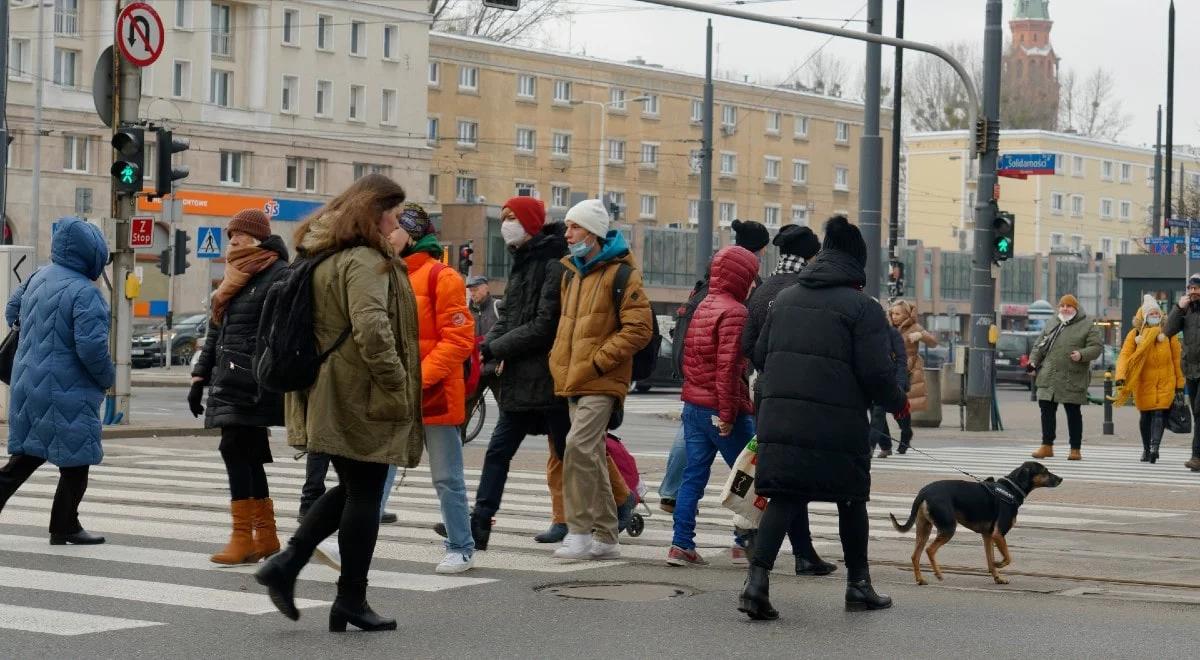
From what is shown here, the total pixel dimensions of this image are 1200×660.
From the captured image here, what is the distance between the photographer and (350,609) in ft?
24.8

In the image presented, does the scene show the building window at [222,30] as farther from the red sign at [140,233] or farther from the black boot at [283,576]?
the black boot at [283,576]

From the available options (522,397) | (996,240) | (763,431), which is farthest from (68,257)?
(996,240)

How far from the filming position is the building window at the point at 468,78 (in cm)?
8262

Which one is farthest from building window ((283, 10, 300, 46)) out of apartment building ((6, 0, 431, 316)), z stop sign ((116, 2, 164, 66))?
z stop sign ((116, 2, 164, 66))

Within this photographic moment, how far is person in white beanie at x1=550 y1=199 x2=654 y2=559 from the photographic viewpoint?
9.82 meters

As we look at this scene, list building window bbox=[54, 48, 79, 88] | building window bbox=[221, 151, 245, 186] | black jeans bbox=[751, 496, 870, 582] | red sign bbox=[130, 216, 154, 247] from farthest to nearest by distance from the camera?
building window bbox=[221, 151, 245, 186] → building window bbox=[54, 48, 79, 88] → red sign bbox=[130, 216, 154, 247] → black jeans bbox=[751, 496, 870, 582]

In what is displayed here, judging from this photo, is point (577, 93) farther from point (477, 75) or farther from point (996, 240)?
point (996, 240)

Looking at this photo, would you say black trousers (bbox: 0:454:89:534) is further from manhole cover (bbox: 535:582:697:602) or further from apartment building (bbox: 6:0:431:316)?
apartment building (bbox: 6:0:431:316)

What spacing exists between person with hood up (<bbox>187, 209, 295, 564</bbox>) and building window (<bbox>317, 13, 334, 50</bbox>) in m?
64.7

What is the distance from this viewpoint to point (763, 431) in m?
8.30

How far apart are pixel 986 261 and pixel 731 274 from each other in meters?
15.8

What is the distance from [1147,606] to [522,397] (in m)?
3.36

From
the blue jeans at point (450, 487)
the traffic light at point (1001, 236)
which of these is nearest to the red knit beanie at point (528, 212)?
the blue jeans at point (450, 487)

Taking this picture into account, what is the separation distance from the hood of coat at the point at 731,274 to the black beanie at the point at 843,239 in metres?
1.65
